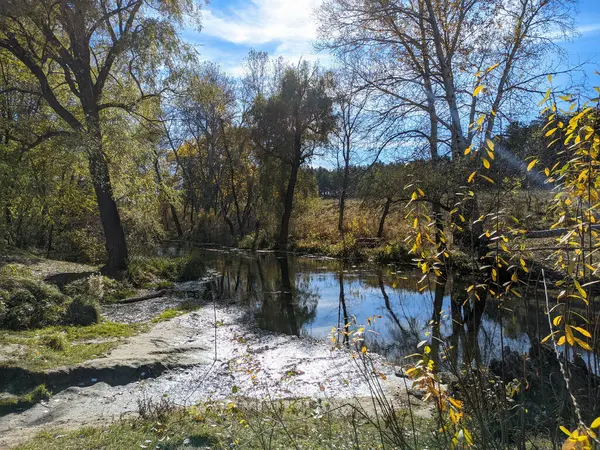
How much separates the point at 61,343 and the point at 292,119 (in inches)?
1006

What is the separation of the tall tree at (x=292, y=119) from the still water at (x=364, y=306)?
10.5m

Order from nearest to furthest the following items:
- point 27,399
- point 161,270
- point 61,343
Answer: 1. point 27,399
2. point 61,343
3. point 161,270

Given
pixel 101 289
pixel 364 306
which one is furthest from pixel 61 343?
pixel 364 306

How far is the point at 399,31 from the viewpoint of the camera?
51.6ft

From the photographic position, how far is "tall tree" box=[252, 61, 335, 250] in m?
30.4

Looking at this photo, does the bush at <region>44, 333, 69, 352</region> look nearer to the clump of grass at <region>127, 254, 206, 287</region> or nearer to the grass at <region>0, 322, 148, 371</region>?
the grass at <region>0, 322, 148, 371</region>

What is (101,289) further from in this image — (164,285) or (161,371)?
(161,371)

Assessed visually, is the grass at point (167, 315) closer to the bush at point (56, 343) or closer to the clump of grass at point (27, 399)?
the bush at point (56, 343)

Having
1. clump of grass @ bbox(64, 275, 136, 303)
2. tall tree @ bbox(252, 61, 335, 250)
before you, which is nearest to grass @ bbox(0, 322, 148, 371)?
clump of grass @ bbox(64, 275, 136, 303)

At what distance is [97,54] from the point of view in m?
15.7

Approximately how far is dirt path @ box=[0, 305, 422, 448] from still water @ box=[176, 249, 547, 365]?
2.70 feet

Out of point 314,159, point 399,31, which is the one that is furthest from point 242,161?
point 399,31

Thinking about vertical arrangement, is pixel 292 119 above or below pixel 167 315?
above

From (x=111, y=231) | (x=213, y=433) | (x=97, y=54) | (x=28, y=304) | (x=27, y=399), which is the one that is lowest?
(x=27, y=399)
